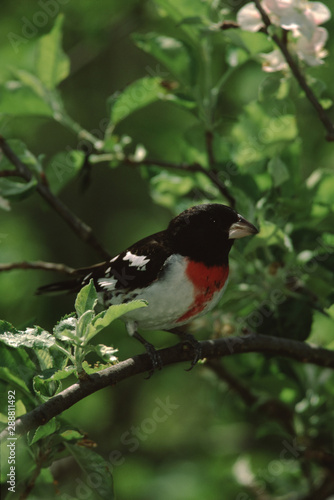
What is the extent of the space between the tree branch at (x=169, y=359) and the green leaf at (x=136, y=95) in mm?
1045

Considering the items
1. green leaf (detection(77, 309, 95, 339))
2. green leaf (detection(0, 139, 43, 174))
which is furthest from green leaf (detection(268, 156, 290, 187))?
green leaf (detection(77, 309, 95, 339))

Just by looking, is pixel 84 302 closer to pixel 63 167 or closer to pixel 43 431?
pixel 43 431

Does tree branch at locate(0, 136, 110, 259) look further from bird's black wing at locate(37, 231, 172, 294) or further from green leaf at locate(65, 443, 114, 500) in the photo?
green leaf at locate(65, 443, 114, 500)

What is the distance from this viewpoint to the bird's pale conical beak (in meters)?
2.29

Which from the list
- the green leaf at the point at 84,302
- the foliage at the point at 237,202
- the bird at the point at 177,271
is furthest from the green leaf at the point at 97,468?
the green leaf at the point at 84,302

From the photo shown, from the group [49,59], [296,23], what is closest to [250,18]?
[296,23]

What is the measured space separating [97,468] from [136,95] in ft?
4.96

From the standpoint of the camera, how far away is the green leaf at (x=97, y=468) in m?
1.86

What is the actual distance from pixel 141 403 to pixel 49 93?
2.63 m

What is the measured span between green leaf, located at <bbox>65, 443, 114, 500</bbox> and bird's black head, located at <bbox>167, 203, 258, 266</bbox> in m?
0.80

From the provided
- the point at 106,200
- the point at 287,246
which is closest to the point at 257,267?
the point at 287,246

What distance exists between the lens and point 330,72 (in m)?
3.82

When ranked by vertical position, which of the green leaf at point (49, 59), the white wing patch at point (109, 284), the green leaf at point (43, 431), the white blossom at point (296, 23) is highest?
the white blossom at point (296, 23)

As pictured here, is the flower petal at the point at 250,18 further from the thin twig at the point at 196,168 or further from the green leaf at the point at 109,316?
the green leaf at the point at 109,316
